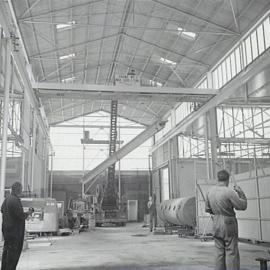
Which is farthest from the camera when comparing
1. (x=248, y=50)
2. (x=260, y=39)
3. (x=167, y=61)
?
(x=167, y=61)

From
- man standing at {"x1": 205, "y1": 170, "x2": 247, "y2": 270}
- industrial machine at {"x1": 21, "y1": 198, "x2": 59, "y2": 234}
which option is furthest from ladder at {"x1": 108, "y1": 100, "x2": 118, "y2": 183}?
man standing at {"x1": 205, "y1": 170, "x2": 247, "y2": 270}

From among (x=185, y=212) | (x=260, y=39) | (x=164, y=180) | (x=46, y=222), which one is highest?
(x=260, y=39)

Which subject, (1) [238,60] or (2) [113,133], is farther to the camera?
(2) [113,133]

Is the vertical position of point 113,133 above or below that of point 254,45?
below

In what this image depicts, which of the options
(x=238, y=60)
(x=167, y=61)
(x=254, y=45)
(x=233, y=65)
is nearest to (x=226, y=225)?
(x=254, y=45)

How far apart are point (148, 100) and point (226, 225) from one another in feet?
55.6

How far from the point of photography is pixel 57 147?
40.6m

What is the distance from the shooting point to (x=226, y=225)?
6.21 m

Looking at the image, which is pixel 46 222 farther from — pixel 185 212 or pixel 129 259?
pixel 129 259

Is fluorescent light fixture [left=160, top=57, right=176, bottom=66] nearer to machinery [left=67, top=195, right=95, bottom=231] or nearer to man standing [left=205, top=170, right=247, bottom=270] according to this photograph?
machinery [left=67, top=195, right=95, bottom=231]

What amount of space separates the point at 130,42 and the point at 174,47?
10.9 ft

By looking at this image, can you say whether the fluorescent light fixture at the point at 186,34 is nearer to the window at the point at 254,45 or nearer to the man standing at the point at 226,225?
the window at the point at 254,45

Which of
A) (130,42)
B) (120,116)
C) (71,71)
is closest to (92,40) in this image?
(130,42)

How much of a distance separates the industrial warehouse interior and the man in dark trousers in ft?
0.38
